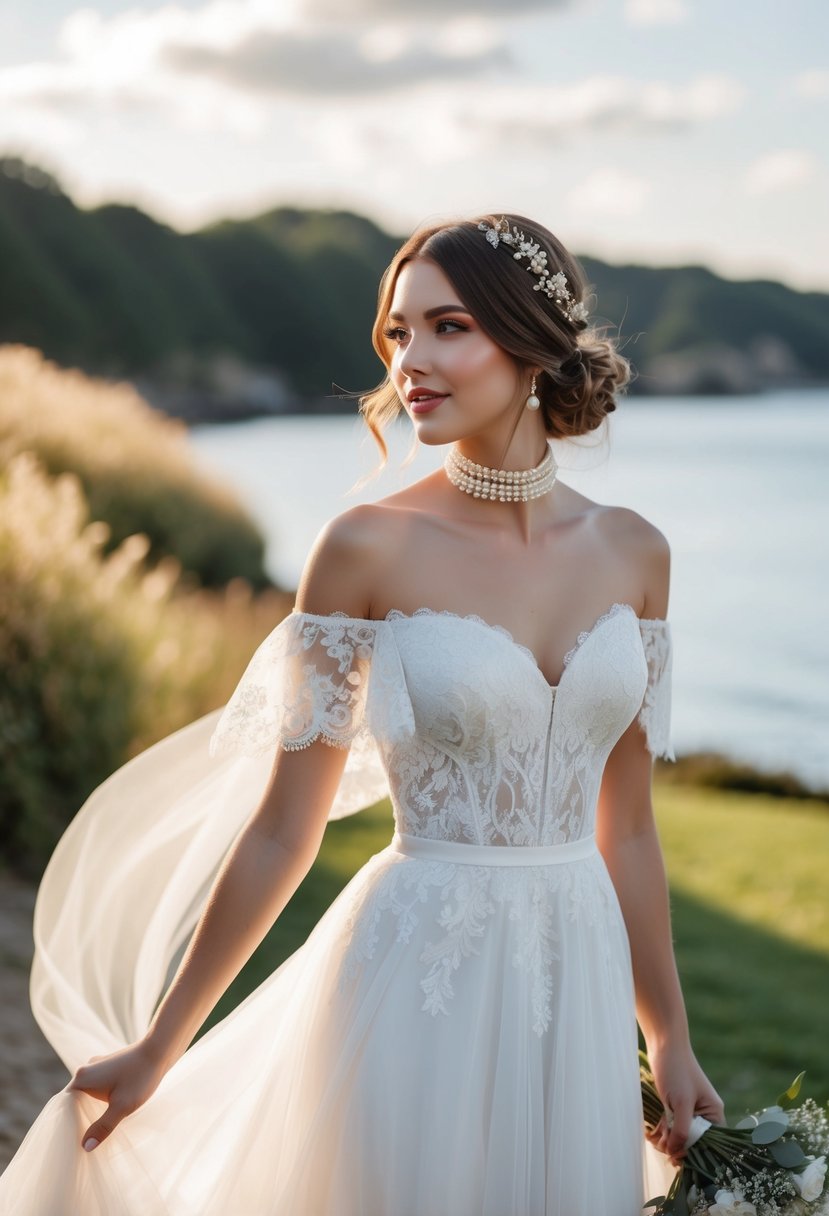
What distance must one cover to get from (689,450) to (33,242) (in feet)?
137

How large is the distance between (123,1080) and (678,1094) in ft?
3.14

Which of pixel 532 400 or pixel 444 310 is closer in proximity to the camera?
pixel 444 310

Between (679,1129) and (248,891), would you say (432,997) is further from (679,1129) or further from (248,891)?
(679,1129)

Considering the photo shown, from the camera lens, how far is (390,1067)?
2004 mm

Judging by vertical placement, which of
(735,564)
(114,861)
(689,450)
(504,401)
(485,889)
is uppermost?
(504,401)

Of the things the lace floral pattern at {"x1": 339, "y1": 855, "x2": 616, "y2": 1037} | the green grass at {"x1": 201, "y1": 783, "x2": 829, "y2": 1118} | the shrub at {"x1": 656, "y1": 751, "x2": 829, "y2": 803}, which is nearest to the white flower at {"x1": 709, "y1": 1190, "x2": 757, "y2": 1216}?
the lace floral pattern at {"x1": 339, "y1": 855, "x2": 616, "y2": 1037}

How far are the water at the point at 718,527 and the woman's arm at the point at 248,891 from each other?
18cm

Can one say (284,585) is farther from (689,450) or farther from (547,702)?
(689,450)

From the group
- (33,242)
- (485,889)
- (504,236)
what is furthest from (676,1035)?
(33,242)

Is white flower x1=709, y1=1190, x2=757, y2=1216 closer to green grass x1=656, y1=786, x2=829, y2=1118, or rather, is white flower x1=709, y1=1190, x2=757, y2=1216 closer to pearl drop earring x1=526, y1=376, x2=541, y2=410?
pearl drop earring x1=526, y1=376, x2=541, y2=410

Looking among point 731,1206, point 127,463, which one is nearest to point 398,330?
point 731,1206

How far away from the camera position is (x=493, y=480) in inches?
88.4

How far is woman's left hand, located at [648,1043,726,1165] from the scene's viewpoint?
2.23 meters

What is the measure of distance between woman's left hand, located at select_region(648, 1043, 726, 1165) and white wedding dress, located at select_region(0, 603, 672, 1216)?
12 cm
